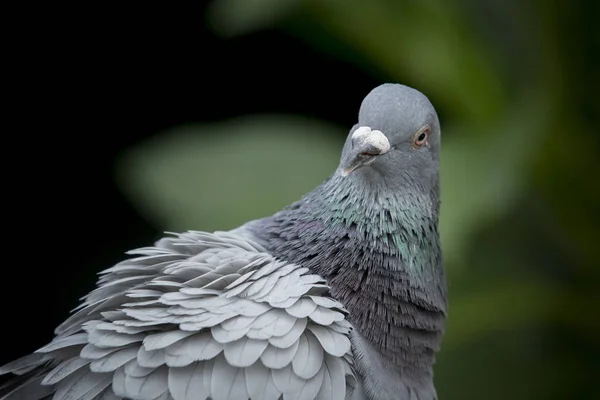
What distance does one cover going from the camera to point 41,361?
3104mm

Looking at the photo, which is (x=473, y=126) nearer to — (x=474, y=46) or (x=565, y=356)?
(x=474, y=46)

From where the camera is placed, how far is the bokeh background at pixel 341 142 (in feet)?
15.7

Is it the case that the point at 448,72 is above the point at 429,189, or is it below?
above

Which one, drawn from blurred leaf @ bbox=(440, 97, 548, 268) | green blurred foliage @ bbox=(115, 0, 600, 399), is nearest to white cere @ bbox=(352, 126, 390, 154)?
blurred leaf @ bbox=(440, 97, 548, 268)

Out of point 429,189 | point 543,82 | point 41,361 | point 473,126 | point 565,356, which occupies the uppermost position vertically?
point 543,82

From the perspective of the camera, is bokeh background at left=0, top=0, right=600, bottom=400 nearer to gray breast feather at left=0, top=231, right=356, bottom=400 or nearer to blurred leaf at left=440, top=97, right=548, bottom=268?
blurred leaf at left=440, top=97, right=548, bottom=268

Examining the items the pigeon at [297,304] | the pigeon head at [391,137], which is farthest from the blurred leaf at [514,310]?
the pigeon head at [391,137]

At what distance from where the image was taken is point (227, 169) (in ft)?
16.1

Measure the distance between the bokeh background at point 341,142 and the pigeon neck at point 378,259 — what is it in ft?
3.12

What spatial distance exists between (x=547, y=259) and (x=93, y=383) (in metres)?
2.99

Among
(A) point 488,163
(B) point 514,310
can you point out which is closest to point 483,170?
(A) point 488,163

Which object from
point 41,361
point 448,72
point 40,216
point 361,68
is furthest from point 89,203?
point 41,361

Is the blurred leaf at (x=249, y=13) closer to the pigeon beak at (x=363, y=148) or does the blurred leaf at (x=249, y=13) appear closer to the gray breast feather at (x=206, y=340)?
the pigeon beak at (x=363, y=148)

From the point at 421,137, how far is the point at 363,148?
0.38m
